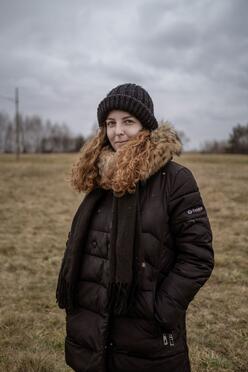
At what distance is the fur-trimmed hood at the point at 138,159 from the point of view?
2.13 meters

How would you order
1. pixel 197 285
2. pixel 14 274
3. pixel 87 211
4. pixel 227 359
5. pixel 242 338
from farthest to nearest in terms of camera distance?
pixel 14 274, pixel 242 338, pixel 227 359, pixel 87 211, pixel 197 285

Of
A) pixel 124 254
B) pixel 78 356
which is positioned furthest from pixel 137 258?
pixel 78 356

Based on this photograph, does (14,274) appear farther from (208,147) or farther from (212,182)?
(208,147)

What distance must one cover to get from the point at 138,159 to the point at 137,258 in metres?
0.59

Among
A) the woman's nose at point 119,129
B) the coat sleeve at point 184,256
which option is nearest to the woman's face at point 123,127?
the woman's nose at point 119,129

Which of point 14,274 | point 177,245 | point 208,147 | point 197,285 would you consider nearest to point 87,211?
point 177,245

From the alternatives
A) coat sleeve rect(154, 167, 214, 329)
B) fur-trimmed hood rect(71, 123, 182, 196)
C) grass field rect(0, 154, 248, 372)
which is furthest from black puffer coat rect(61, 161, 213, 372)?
grass field rect(0, 154, 248, 372)

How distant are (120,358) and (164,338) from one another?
305 mm

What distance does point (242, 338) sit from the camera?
4.12 m

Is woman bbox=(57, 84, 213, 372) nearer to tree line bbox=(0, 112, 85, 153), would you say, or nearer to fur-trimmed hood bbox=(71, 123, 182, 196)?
fur-trimmed hood bbox=(71, 123, 182, 196)

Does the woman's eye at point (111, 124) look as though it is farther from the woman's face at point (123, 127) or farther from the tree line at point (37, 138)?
the tree line at point (37, 138)

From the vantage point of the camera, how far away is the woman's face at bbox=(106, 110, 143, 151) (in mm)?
2357

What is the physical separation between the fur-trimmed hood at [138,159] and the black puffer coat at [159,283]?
9 cm

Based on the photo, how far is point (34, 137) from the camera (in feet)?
330
